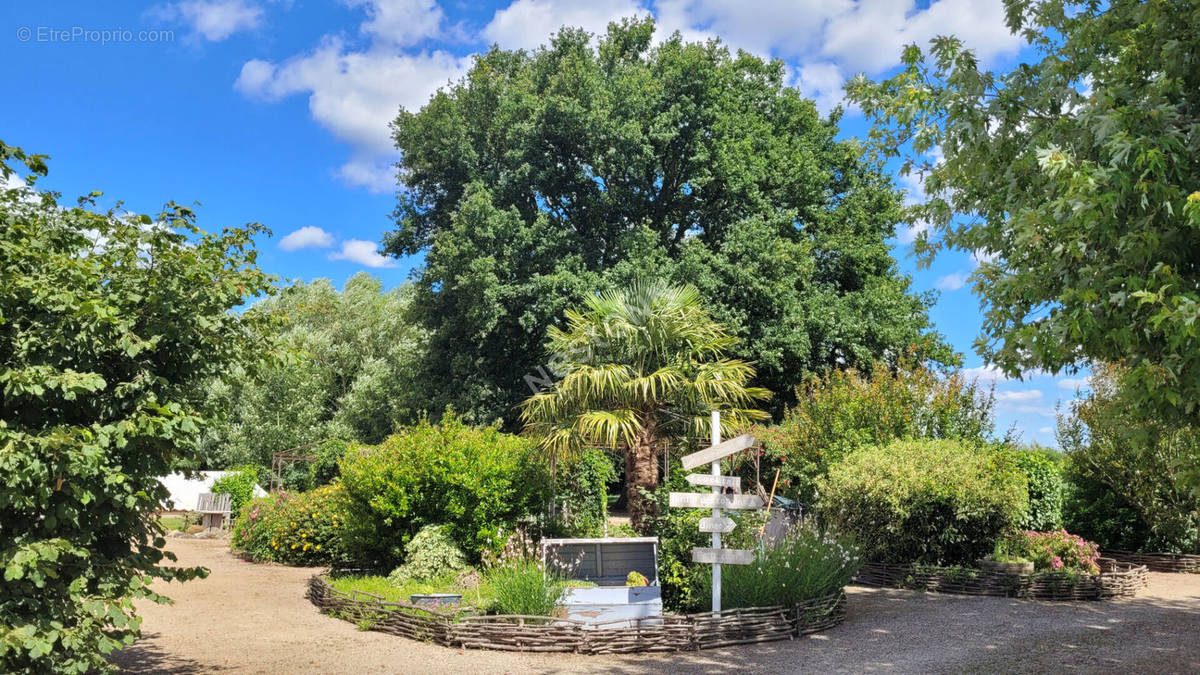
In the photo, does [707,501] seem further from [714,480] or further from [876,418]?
[876,418]

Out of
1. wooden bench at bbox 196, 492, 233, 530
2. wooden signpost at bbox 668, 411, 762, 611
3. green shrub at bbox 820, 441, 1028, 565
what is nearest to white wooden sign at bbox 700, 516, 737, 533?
wooden signpost at bbox 668, 411, 762, 611

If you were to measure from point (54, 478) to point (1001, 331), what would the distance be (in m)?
7.46

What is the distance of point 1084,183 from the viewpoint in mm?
5535

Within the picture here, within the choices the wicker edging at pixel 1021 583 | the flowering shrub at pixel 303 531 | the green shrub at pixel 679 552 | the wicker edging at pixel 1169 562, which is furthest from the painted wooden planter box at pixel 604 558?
the wicker edging at pixel 1169 562

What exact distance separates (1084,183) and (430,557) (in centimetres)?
979

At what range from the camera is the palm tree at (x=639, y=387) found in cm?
1221

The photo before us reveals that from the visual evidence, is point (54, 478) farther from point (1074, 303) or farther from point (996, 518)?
point (996, 518)

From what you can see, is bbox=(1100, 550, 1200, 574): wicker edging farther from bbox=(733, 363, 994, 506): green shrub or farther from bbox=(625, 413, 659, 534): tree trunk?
bbox=(625, 413, 659, 534): tree trunk

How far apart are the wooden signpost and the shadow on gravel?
5230 millimetres

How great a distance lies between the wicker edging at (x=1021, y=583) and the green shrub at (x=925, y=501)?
64 cm

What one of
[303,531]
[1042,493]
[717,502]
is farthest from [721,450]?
[303,531]

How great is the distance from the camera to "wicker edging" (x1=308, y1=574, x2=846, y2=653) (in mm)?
8898

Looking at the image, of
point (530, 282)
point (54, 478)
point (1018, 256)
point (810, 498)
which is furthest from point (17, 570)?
point (530, 282)

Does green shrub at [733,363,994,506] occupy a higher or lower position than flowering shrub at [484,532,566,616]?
higher
